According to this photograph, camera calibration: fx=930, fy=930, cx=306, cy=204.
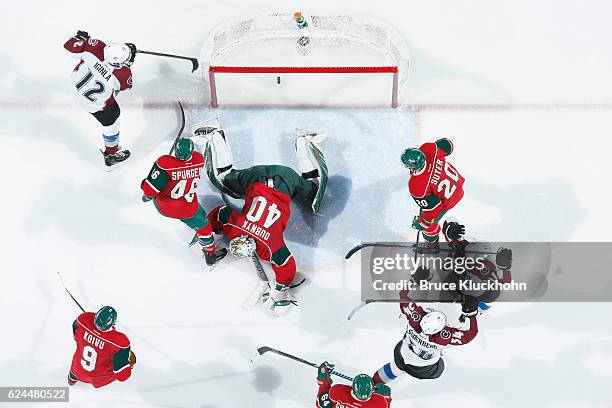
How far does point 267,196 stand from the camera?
18.2 ft

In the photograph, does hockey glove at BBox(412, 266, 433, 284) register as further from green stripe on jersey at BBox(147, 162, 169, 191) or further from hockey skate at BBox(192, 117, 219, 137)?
green stripe on jersey at BBox(147, 162, 169, 191)

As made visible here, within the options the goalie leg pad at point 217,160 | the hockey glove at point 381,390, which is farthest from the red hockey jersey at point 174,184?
the hockey glove at point 381,390

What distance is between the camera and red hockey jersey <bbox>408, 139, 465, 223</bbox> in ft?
17.6

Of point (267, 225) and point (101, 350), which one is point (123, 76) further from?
point (101, 350)

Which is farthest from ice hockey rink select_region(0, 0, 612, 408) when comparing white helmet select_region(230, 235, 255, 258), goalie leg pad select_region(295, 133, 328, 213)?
white helmet select_region(230, 235, 255, 258)

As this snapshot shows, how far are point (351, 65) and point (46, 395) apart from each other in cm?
298

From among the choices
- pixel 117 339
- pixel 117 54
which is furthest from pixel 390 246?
pixel 117 54

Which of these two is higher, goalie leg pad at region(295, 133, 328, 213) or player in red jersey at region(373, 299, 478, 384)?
goalie leg pad at region(295, 133, 328, 213)

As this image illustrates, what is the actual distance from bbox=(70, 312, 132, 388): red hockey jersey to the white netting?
218 centimetres

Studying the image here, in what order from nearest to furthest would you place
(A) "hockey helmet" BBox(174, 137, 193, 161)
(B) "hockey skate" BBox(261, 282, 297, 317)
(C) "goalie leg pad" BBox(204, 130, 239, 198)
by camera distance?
(A) "hockey helmet" BBox(174, 137, 193, 161) < (B) "hockey skate" BBox(261, 282, 297, 317) < (C) "goalie leg pad" BBox(204, 130, 239, 198)

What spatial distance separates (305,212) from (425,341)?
1.44 meters

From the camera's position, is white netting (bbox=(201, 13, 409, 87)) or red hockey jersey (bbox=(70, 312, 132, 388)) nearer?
red hockey jersey (bbox=(70, 312, 132, 388))

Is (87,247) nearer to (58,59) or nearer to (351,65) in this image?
(58,59)

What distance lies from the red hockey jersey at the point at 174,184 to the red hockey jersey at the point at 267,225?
0.31 metres
